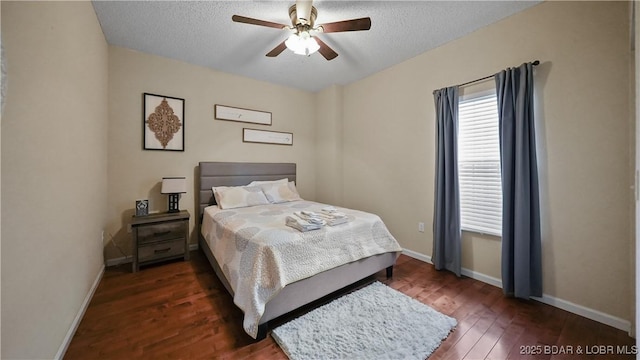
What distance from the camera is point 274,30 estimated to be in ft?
8.30

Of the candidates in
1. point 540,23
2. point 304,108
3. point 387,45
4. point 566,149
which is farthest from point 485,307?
point 304,108

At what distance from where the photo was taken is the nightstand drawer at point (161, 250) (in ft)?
8.85

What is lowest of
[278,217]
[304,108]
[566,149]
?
[278,217]

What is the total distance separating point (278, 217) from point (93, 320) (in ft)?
5.36

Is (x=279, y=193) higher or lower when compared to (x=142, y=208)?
higher

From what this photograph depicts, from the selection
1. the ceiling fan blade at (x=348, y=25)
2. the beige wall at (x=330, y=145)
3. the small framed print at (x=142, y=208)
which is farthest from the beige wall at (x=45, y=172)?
the beige wall at (x=330, y=145)

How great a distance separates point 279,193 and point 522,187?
9.32 feet

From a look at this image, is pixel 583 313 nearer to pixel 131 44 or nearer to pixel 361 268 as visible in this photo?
pixel 361 268

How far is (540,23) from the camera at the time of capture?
210 centimetres

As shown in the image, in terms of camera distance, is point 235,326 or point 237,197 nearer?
point 235,326

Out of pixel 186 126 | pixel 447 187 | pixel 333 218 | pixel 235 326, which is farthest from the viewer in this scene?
pixel 186 126

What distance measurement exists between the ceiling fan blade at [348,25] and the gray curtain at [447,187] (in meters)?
1.36

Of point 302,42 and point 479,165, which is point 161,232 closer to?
point 302,42

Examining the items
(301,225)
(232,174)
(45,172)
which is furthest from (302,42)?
(232,174)
